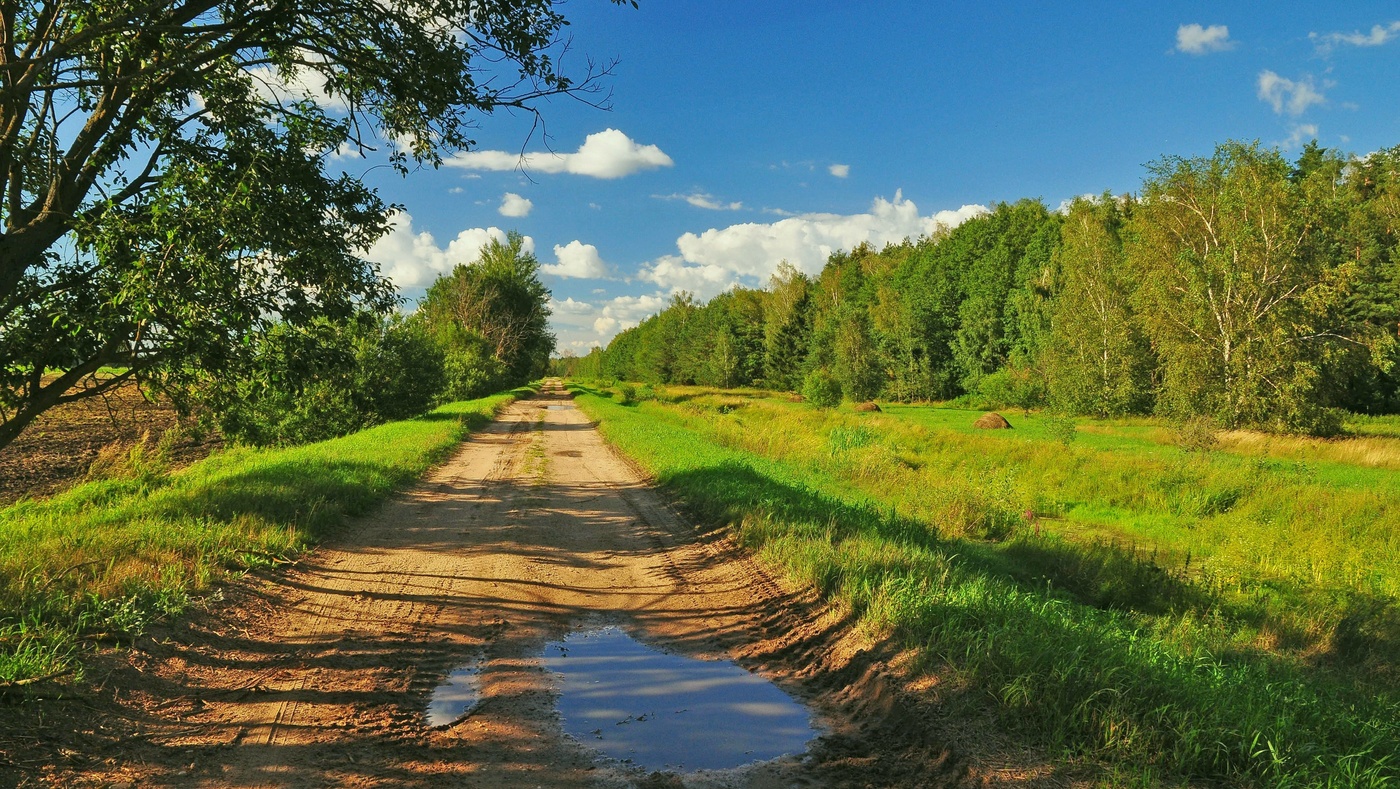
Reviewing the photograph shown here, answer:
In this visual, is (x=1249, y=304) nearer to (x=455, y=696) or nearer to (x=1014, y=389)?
(x=1014, y=389)

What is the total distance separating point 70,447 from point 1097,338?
53218mm

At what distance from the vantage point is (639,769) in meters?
4.18

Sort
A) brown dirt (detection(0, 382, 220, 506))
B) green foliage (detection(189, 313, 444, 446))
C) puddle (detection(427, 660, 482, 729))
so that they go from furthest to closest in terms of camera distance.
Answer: brown dirt (detection(0, 382, 220, 506)), green foliage (detection(189, 313, 444, 446)), puddle (detection(427, 660, 482, 729))

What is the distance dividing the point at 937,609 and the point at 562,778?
11.3ft

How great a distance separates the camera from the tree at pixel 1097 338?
4581cm

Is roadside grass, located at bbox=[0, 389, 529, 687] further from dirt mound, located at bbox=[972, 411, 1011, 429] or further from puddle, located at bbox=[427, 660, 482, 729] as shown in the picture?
dirt mound, located at bbox=[972, 411, 1011, 429]

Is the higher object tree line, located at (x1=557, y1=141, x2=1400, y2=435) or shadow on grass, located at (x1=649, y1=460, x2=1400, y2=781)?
tree line, located at (x1=557, y1=141, x2=1400, y2=435)

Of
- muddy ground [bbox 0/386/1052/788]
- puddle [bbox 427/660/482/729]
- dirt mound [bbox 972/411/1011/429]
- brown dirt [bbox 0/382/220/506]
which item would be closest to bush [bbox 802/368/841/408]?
dirt mound [bbox 972/411/1011/429]

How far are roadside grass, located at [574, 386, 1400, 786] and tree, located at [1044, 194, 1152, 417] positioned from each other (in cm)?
2079

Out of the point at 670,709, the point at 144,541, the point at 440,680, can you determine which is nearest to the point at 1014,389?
the point at 670,709

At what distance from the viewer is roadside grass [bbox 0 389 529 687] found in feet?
17.3

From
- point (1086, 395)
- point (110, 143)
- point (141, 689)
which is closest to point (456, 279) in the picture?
point (1086, 395)

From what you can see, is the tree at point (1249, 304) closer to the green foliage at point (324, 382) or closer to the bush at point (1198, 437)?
the bush at point (1198, 437)

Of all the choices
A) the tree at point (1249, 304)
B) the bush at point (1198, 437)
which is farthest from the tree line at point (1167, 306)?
the bush at point (1198, 437)
